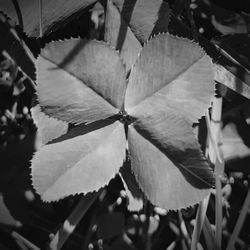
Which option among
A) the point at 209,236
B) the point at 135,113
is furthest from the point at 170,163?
the point at 209,236

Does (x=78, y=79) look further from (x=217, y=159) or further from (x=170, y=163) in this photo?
(x=217, y=159)

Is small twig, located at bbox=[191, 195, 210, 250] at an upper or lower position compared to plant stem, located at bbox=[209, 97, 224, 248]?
lower

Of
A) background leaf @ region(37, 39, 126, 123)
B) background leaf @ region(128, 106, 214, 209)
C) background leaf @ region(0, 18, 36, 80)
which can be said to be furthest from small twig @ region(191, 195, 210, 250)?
background leaf @ region(0, 18, 36, 80)

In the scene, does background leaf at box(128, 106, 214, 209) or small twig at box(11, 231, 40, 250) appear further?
small twig at box(11, 231, 40, 250)

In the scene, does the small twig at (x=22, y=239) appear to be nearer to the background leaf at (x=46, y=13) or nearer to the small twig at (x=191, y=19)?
the background leaf at (x=46, y=13)

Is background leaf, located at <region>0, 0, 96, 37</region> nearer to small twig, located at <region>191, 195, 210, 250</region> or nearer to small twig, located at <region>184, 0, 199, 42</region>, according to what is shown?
small twig, located at <region>184, 0, 199, 42</region>

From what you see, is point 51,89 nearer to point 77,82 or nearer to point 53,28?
point 77,82
